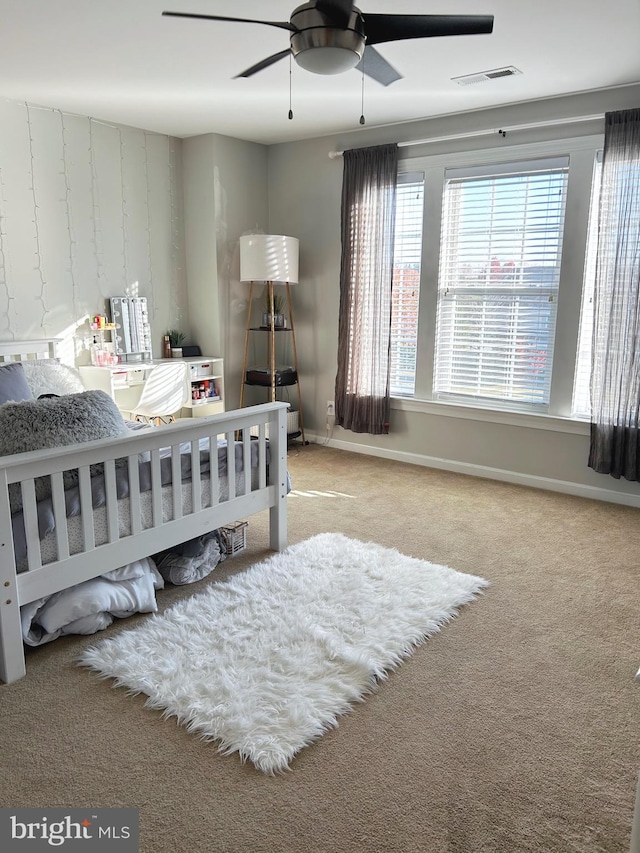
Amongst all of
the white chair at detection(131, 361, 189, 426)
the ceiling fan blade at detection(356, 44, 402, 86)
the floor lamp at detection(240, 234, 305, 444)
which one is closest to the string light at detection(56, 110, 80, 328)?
the white chair at detection(131, 361, 189, 426)

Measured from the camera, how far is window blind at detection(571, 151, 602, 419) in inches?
155

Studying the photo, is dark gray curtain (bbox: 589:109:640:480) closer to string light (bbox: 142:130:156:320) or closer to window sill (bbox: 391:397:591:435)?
window sill (bbox: 391:397:591:435)

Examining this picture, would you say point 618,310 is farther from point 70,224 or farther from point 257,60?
point 70,224

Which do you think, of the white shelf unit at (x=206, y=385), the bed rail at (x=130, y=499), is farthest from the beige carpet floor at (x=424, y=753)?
the white shelf unit at (x=206, y=385)

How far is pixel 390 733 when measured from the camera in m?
1.91

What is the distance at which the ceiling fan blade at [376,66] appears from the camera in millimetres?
2592

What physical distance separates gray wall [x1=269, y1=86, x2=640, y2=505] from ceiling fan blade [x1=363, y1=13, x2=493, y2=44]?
2.03 meters

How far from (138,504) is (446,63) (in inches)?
109

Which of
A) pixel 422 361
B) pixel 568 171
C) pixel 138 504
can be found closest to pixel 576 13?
pixel 568 171

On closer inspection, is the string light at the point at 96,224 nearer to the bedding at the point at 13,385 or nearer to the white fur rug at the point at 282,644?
the bedding at the point at 13,385

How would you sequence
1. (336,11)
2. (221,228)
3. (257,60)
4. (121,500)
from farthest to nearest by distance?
(221,228)
(257,60)
(121,500)
(336,11)

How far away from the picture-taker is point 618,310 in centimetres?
382

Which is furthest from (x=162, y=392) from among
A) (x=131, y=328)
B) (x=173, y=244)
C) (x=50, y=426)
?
(x=50, y=426)

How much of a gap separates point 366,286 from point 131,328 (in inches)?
72.2
